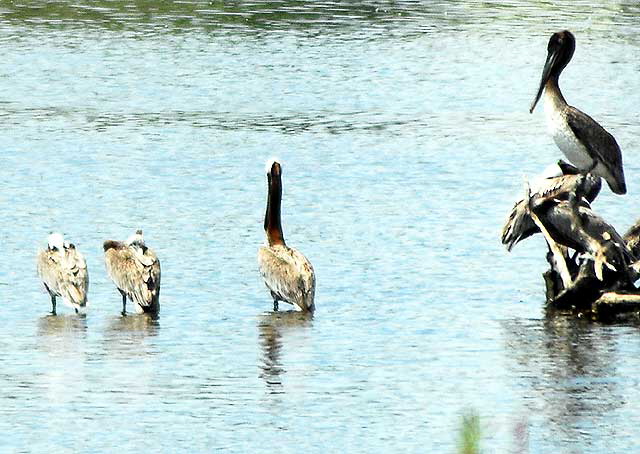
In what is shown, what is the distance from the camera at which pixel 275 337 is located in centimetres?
1259

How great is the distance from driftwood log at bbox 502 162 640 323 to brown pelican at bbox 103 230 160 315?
2689 mm

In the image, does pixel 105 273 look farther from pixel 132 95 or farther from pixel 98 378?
pixel 132 95

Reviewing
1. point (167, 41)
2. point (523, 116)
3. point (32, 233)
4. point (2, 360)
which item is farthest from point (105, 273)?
point (167, 41)

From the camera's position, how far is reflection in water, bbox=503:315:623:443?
401 inches

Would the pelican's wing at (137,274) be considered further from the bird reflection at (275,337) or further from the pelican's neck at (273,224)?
the pelican's neck at (273,224)

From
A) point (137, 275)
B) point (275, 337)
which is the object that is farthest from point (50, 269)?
point (275, 337)

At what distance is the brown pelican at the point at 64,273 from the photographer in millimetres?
13234

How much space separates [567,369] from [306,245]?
205 inches

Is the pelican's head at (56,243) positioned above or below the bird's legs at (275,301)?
above

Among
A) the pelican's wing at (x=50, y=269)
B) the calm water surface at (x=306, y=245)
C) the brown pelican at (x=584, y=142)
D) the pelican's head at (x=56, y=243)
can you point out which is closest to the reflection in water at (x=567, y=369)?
the calm water surface at (x=306, y=245)

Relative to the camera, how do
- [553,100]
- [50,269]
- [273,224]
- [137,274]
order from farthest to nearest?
[273,224] → [553,100] → [50,269] → [137,274]

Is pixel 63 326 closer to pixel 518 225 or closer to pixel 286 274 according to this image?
pixel 286 274

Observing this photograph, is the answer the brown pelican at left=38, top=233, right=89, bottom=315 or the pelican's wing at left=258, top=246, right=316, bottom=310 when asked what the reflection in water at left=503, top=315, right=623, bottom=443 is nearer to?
the pelican's wing at left=258, top=246, right=316, bottom=310

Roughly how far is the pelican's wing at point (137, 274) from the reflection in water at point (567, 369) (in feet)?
8.69
